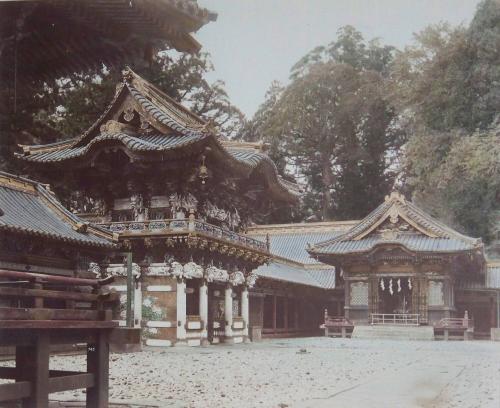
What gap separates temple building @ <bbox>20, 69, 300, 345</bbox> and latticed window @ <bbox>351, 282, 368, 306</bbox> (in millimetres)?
10176

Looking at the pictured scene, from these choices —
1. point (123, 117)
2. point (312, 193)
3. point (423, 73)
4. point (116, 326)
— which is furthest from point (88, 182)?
point (312, 193)

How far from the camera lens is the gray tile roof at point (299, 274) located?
33.9 metres

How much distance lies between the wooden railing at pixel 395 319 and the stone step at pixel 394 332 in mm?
566

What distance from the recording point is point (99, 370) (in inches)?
331

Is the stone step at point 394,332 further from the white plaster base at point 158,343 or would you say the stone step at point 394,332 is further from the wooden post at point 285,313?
the white plaster base at point 158,343

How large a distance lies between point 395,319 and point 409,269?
2.72 meters

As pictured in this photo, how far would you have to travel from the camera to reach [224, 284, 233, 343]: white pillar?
26672mm

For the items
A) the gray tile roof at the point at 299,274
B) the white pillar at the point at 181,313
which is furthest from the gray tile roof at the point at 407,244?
the white pillar at the point at 181,313

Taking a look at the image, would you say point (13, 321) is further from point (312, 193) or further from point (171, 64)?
point (312, 193)

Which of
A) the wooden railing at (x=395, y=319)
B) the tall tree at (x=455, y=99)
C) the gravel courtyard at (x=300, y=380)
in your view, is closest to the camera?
the gravel courtyard at (x=300, y=380)

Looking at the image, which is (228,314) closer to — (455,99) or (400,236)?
(455,99)

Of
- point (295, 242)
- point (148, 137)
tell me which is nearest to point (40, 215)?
point (148, 137)

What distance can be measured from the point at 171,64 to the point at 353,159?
13.5 meters

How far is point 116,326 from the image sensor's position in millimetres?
8445
